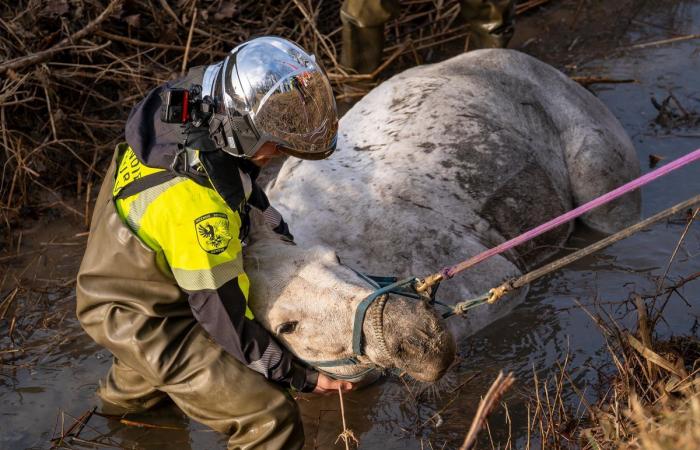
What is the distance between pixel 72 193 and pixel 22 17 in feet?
4.21

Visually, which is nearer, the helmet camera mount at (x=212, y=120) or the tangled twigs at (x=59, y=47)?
the helmet camera mount at (x=212, y=120)

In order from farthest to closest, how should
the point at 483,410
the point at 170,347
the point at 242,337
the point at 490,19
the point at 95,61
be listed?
1. the point at 490,19
2. the point at 95,61
3. the point at 170,347
4. the point at 242,337
5. the point at 483,410

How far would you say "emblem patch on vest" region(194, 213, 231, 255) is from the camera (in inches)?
134

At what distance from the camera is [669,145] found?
657cm

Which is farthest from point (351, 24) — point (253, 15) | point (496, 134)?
point (496, 134)

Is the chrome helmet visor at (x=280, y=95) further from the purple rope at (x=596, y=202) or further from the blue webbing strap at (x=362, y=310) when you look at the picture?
the purple rope at (x=596, y=202)

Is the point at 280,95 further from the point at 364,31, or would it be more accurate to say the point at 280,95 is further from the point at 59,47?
the point at 364,31

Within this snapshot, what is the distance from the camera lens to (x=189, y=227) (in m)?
3.43

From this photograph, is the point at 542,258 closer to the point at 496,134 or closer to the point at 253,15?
the point at 496,134

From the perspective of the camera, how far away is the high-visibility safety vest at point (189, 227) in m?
3.42

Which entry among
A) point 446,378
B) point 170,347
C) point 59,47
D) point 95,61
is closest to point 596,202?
point 446,378

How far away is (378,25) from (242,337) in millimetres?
4029

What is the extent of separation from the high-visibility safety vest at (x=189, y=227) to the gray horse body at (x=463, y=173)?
95 centimetres

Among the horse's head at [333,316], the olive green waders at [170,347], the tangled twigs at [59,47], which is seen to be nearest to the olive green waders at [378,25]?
the tangled twigs at [59,47]
